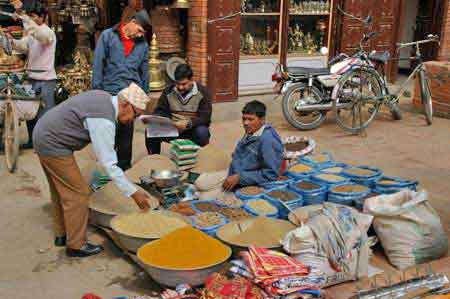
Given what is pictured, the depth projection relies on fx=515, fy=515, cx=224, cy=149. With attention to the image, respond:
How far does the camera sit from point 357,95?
6.75 m

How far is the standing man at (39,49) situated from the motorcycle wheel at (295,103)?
2.89 meters

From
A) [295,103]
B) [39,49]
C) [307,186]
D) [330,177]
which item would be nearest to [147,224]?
[307,186]

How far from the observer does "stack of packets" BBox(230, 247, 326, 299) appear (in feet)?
8.82

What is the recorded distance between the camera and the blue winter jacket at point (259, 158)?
392 centimetres

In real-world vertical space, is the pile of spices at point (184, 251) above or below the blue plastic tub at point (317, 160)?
below

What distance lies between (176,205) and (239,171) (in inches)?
23.6

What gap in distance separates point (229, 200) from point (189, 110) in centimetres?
135

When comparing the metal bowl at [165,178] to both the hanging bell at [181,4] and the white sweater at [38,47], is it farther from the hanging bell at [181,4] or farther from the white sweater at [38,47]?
the hanging bell at [181,4]

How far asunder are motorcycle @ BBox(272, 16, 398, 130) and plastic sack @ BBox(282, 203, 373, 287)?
3734mm

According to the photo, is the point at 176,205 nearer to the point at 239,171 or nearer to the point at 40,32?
the point at 239,171

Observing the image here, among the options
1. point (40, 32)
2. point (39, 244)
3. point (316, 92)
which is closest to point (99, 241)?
point (39, 244)

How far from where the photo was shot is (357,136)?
677cm

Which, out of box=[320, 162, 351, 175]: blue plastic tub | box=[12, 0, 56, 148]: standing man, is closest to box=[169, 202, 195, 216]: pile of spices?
box=[320, 162, 351, 175]: blue plastic tub

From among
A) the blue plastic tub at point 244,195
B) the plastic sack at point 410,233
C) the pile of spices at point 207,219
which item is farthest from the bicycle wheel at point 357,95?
the pile of spices at point 207,219
